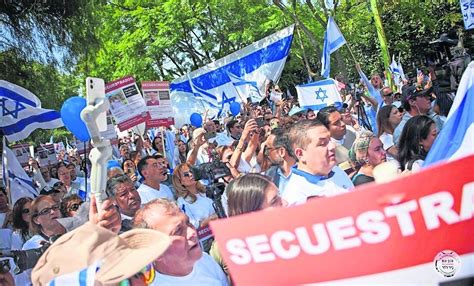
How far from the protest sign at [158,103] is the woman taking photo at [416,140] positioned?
4.52 m

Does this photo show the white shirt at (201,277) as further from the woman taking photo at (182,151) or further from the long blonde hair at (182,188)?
the woman taking photo at (182,151)

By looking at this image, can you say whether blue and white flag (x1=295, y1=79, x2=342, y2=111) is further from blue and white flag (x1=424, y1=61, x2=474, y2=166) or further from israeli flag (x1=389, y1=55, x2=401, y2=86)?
israeli flag (x1=389, y1=55, x2=401, y2=86)

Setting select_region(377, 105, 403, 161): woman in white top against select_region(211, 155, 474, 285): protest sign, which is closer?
select_region(211, 155, 474, 285): protest sign

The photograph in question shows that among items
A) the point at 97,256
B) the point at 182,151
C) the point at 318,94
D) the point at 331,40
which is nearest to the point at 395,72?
the point at 331,40

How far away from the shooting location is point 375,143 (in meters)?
4.43

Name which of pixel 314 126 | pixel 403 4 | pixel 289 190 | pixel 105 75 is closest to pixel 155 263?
pixel 289 190

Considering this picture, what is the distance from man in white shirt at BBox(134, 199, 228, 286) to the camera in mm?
2596

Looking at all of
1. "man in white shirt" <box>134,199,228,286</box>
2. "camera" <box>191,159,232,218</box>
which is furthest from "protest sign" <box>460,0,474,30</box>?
"man in white shirt" <box>134,199,228,286</box>

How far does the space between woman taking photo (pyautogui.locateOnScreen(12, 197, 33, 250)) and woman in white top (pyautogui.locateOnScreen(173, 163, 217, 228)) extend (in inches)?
49.8

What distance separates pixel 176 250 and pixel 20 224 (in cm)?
288

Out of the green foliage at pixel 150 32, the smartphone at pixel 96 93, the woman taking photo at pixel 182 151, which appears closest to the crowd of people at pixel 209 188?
the smartphone at pixel 96 93

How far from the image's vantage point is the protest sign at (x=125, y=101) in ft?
24.2

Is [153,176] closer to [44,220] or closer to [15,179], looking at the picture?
[44,220]

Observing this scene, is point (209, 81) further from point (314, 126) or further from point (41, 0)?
point (314, 126)
